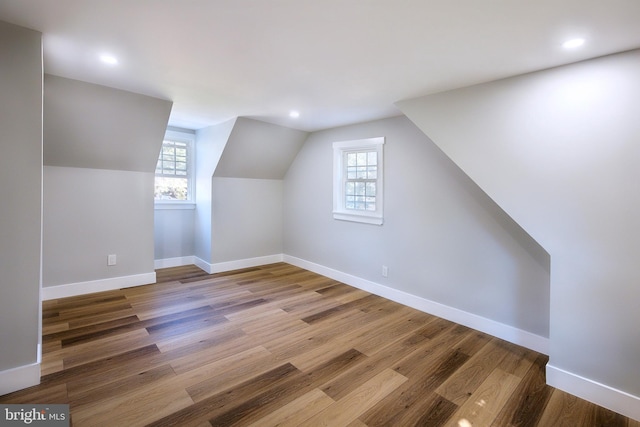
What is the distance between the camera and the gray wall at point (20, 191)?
181 centimetres

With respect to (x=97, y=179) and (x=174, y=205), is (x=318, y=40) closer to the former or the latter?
(x=97, y=179)

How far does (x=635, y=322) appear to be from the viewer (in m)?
1.80

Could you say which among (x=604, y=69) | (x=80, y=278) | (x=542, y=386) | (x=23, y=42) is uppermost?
(x=23, y=42)

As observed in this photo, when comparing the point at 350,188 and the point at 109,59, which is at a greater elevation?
the point at 109,59

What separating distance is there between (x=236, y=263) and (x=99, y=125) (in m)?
2.64

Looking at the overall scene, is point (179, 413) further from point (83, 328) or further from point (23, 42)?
point (23, 42)

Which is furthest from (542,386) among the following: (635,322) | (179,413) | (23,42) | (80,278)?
(80,278)

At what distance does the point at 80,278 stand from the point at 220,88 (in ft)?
9.38

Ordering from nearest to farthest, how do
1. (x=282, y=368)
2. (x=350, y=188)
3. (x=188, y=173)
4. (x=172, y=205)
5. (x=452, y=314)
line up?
(x=282, y=368)
(x=452, y=314)
(x=350, y=188)
(x=172, y=205)
(x=188, y=173)

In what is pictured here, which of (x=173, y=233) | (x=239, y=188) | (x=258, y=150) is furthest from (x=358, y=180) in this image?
(x=173, y=233)

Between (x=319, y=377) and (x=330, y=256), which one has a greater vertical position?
(x=330, y=256)

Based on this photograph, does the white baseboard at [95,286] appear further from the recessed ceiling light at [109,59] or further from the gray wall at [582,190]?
the gray wall at [582,190]

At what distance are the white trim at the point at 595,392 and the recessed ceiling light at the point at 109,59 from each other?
3.95m

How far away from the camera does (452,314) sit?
3.09 m
